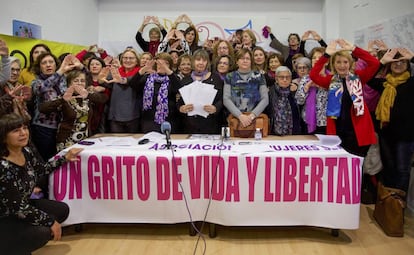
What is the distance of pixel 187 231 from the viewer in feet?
9.68

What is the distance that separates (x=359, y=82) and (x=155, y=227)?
200 centimetres

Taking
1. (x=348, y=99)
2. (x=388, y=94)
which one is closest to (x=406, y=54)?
(x=388, y=94)

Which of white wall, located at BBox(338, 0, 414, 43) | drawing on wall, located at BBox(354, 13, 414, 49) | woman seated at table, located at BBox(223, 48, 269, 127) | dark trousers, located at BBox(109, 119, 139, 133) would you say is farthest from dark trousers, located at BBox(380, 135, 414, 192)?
dark trousers, located at BBox(109, 119, 139, 133)

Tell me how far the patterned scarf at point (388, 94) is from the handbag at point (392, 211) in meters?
0.60

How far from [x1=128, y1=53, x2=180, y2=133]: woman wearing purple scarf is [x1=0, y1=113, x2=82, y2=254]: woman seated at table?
1307mm

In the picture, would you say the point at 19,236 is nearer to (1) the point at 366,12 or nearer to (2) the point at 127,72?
(2) the point at 127,72

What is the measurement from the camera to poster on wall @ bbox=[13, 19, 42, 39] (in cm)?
405

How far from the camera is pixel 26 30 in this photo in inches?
167

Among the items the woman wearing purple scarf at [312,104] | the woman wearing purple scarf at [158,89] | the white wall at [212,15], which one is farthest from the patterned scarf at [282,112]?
the white wall at [212,15]

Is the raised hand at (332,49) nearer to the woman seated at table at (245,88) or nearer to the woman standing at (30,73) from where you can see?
the woman seated at table at (245,88)

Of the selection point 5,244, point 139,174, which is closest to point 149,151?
point 139,174

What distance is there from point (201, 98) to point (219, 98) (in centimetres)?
17

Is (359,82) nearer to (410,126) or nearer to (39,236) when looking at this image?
(410,126)

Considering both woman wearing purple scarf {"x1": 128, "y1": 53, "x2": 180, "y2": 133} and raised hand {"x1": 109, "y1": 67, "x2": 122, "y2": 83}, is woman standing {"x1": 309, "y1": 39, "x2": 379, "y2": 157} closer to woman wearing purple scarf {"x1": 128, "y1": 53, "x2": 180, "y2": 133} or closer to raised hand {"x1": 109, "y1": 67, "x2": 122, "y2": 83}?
woman wearing purple scarf {"x1": 128, "y1": 53, "x2": 180, "y2": 133}
